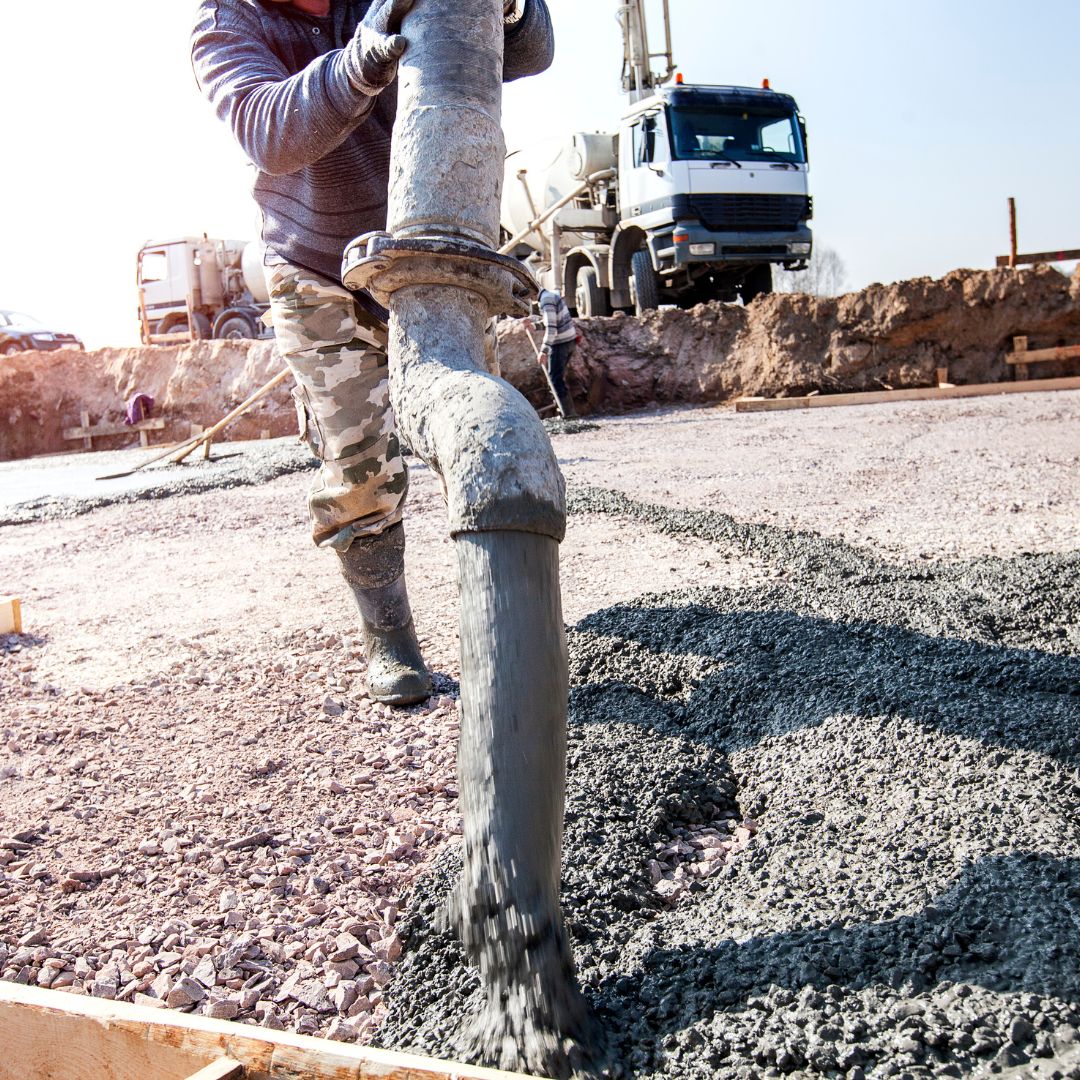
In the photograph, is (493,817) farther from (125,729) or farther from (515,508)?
(125,729)

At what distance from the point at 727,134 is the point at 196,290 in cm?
1332

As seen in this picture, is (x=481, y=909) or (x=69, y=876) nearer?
(x=481, y=909)

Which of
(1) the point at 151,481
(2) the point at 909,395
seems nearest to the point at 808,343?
(2) the point at 909,395

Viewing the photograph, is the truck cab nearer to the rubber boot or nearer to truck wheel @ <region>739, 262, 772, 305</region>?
truck wheel @ <region>739, 262, 772, 305</region>

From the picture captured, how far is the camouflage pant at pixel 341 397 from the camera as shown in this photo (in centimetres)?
238

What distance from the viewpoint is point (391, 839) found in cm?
181

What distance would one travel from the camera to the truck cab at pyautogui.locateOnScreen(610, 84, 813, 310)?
11.8 metres

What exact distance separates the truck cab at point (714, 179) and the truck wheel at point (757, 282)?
2.24 ft

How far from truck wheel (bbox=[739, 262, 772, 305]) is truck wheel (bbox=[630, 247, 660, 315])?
1393 millimetres

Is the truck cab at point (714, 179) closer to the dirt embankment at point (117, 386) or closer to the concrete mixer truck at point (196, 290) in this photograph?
the dirt embankment at point (117, 386)

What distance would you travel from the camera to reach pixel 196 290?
830 inches

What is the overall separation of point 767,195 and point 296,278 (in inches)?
434

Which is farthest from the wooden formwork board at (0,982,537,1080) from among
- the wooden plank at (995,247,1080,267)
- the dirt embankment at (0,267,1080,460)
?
the wooden plank at (995,247,1080,267)

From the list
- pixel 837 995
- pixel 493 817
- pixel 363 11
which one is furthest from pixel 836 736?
pixel 363 11
